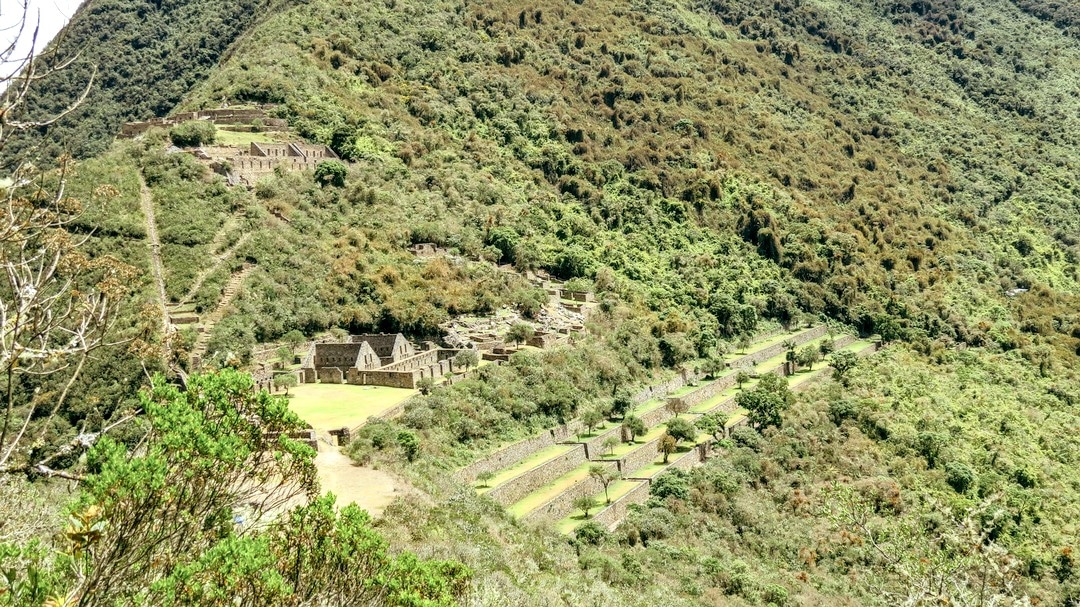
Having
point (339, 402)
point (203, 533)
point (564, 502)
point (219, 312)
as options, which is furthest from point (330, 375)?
point (203, 533)

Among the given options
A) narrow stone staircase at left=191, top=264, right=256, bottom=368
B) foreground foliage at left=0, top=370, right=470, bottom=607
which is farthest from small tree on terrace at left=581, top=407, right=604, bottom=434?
foreground foliage at left=0, top=370, right=470, bottom=607

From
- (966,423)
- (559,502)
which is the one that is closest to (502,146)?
(966,423)

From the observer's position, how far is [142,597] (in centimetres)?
658

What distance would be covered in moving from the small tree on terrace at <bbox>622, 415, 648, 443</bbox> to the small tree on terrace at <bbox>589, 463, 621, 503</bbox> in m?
3.05

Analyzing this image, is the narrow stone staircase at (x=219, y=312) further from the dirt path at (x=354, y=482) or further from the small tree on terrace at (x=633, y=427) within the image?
the small tree on terrace at (x=633, y=427)

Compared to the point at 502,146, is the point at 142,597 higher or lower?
higher

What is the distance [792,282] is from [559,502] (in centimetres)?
3303

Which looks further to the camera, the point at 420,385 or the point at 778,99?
the point at 778,99

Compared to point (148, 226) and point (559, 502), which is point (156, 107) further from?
point (559, 502)

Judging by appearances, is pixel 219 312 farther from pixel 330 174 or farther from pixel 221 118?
pixel 221 118

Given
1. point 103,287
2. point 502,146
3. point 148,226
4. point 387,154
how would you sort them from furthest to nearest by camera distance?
1. point 502,146
2. point 387,154
3. point 148,226
4. point 103,287

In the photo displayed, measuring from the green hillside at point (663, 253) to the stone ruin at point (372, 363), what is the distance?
166cm

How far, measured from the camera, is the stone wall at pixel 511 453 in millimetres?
25766

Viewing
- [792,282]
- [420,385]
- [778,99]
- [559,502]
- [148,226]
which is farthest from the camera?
[778,99]
